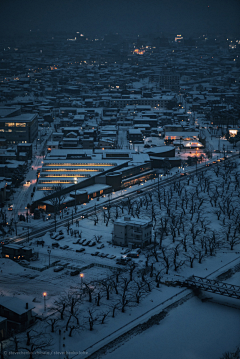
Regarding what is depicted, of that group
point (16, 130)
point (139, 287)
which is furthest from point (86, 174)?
point (139, 287)

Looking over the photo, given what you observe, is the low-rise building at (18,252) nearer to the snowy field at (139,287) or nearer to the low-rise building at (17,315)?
the snowy field at (139,287)

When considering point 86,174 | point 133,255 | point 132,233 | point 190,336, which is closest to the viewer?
point 190,336

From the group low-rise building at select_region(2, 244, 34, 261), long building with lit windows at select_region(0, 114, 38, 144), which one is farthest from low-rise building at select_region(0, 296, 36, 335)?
long building with lit windows at select_region(0, 114, 38, 144)

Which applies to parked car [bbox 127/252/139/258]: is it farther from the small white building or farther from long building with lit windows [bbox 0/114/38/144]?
long building with lit windows [bbox 0/114/38/144]

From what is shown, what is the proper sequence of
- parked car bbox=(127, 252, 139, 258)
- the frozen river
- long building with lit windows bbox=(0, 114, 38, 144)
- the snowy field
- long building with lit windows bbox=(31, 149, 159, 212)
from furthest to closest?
1. long building with lit windows bbox=(0, 114, 38, 144)
2. long building with lit windows bbox=(31, 149, 159, 212)
3. parked car bbox=(127, 252, 139, 258)
4. the snowy field
5. the frozen river

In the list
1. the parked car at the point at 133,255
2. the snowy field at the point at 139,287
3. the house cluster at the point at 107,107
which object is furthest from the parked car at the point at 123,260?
the house cluster at the point at 107,107

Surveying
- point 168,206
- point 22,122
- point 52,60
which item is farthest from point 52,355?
point 52,60

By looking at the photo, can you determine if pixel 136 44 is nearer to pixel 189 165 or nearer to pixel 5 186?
pixel 189 165

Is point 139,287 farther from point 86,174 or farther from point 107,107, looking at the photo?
point 107,107
